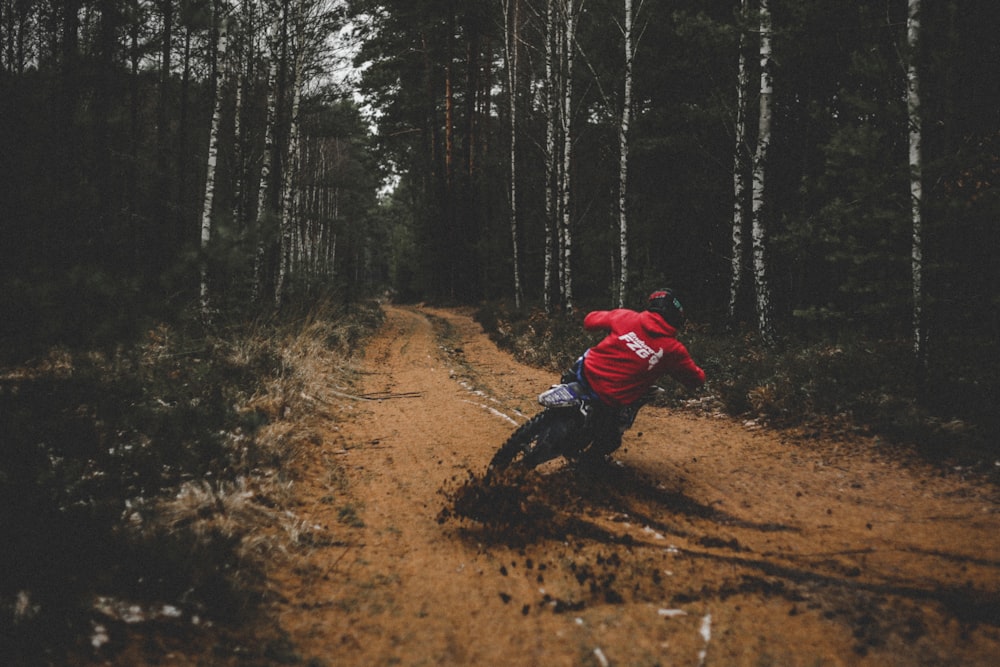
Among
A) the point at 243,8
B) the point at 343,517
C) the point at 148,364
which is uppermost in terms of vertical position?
the point at 243,8

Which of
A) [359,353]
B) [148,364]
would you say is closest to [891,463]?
[148,364]

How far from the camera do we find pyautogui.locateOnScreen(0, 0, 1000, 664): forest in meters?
3.22

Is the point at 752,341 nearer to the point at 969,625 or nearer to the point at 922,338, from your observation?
the point at 922,338

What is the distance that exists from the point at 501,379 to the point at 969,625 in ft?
28.1

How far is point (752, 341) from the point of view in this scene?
1098cm

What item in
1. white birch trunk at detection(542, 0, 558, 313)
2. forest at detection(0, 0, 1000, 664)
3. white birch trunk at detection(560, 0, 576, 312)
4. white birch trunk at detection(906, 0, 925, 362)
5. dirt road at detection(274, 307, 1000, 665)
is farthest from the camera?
white birch trunk at detection(542, 0, 558, 313)

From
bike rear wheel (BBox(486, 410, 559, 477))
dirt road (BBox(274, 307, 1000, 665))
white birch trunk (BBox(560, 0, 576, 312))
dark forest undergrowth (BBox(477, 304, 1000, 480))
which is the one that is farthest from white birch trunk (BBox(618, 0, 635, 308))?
bike rear wheel (BBox(486, 410, 559, 477))

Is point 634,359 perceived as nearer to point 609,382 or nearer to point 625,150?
point 609,382

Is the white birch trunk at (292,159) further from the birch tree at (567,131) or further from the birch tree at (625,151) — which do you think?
the birch tree at (625,151)

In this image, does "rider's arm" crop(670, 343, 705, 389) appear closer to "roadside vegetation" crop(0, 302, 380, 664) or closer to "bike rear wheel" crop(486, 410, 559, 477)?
"bike rear wheel" crop(486, 410, 559, 477)

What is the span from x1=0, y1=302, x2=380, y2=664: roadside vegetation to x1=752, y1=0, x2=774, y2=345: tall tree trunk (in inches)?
358

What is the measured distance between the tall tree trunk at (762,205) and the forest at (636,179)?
0.18 feet

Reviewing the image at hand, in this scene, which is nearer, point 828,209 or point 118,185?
point 118,185

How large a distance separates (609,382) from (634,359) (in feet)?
1.04
